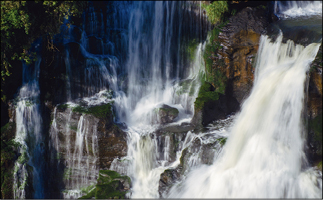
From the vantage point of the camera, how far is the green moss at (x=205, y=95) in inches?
487

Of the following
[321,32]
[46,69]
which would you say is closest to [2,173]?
[46,69]

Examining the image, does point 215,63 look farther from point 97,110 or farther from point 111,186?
point 111,186

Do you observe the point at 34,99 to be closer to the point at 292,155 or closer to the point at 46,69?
the point at 46,69

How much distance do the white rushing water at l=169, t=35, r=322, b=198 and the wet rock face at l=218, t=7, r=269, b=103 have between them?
1.84 metres

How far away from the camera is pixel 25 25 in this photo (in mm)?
11523

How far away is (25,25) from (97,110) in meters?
3.61

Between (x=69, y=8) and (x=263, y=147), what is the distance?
8.01 m

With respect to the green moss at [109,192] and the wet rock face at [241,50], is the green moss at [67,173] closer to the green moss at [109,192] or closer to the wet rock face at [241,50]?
the green moss at [109,192]

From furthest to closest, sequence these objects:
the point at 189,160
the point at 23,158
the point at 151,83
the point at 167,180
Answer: the point at 151,83
the point at 23,158
the point at 189,160
the point at 167,180

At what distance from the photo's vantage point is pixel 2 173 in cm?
1182

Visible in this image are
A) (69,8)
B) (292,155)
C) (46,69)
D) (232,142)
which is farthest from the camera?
(46,69)

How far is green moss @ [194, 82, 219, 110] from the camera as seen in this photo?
40.6 feet

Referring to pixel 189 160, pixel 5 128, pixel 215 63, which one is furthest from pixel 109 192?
pixel 215 63

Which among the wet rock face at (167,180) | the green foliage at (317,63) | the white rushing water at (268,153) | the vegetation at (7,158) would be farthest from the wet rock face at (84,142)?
the green foliage at (317,63)
